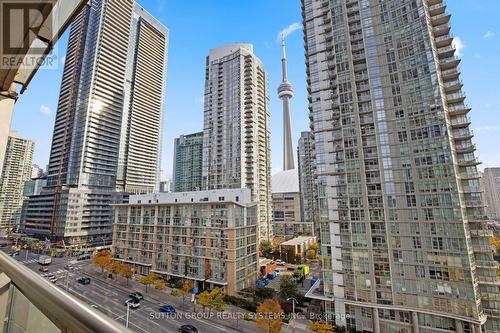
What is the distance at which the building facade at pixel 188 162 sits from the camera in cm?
9262

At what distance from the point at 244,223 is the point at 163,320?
14707 mm

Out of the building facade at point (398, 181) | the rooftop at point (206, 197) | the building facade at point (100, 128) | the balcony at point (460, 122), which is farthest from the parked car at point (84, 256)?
the balcony at point (460, 122)

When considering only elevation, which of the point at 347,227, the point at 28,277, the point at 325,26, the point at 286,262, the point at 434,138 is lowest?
the point at 286,262

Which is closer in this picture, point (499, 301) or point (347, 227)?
point (499, 301)

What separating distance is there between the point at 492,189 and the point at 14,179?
14839 centimetres

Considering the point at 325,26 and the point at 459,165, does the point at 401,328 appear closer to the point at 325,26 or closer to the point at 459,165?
the point at 459,165

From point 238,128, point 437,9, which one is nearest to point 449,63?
point 437,9

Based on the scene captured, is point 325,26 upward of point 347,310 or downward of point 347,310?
upward

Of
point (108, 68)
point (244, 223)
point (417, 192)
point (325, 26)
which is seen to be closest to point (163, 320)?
point (244, 223)

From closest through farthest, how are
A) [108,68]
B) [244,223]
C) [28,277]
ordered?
[28,277], [244,223], [108,68]

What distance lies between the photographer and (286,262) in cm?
5141

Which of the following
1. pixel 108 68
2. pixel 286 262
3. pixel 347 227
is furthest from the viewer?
pixel 108 68

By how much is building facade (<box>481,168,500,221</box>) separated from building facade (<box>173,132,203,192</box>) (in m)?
92.3

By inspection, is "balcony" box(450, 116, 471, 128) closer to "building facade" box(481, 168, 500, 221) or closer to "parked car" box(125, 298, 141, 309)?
"parked car" box(125, 298, 141, 309)
